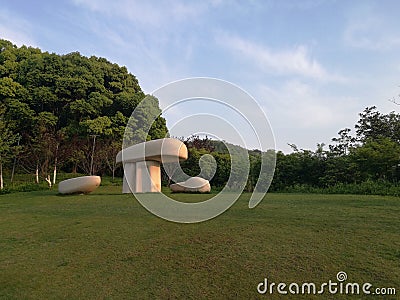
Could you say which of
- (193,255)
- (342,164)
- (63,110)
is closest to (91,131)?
(63,110)

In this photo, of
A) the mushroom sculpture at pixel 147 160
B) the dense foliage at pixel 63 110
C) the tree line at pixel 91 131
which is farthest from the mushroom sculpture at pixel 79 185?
the dense foliage at pixel 63 110

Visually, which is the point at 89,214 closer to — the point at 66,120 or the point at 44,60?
the point at 66,120

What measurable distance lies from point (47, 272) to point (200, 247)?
1975mm

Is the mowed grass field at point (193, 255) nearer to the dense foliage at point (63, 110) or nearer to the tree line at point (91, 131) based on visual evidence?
the tree line at point (91, 131)

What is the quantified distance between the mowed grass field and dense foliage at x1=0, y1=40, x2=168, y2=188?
1509cm

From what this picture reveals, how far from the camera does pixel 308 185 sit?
1725 centimetres

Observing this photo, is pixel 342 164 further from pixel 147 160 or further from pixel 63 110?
pixel 63 110

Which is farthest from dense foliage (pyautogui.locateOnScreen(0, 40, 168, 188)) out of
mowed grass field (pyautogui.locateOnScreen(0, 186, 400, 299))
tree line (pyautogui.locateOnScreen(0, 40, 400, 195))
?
mowed grass field (pyautogui.locateOnScreen(0, 186, 400, 299))

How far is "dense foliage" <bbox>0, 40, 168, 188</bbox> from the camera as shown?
21.1 meters

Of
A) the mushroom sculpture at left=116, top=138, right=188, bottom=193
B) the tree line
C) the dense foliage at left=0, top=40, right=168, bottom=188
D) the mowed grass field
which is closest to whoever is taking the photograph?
the mowed grass field

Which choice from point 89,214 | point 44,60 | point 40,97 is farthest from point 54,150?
point 89,214

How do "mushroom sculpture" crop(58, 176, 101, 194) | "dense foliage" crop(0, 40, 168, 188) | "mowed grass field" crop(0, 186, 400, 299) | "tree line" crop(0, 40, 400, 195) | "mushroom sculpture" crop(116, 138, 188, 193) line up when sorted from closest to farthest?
"mowed grass field" crop(0, 186, 400, 299) → "mushroom sculpture" crop(116, 138, 188, 193) → "mushroom sculpture" crop(58, 176, 101, 194) → "tree line" crop(0, 40, 400, 195) → "dense foliage" crop(0, 40, 168, 188)

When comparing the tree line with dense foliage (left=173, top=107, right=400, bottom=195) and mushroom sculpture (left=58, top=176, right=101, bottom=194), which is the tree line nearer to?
dense foliage (left=173, top=107, right=400, bottom=195)

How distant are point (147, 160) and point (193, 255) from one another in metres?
9.08
